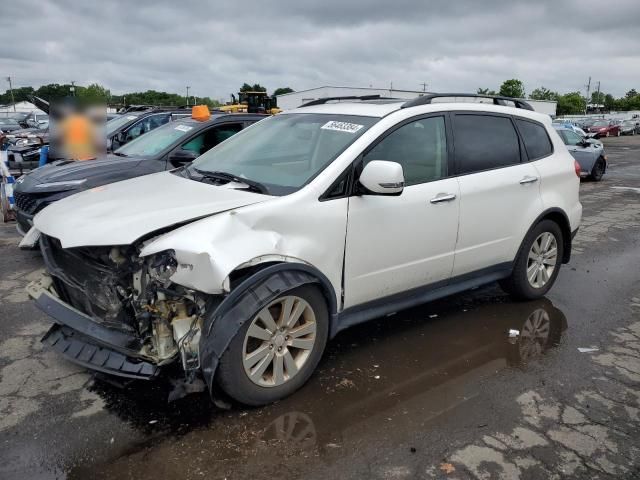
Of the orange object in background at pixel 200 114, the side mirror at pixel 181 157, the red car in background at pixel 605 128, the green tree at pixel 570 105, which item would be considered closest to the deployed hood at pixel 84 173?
the side mirror at pixel 181 157

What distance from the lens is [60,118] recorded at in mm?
7840

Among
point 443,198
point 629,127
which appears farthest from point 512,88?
point 443,198

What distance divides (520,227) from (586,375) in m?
1.38

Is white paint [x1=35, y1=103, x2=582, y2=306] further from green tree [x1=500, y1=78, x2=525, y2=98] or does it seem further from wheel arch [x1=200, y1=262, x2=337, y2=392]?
green tree [x1=500, y1=78, x2=525, y2=98]

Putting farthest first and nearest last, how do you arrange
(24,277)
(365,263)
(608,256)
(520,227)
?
1. (608,256)
2. (24,277)
3. (520,227)
4. (365,263)

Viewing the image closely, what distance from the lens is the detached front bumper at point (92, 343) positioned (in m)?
→ 2.90

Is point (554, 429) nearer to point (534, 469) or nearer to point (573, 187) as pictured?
point (534, 469)

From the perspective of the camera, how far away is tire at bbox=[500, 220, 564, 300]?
4.76 meters

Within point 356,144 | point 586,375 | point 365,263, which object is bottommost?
point 586,375

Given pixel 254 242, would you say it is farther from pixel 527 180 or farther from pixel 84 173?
pixel 84 173

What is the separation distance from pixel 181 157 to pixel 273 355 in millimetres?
3827

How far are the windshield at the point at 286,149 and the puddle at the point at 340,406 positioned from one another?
135 cm

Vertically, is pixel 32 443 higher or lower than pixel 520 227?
lower

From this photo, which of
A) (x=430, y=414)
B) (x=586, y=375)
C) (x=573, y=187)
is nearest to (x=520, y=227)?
(x=573, y=187)
